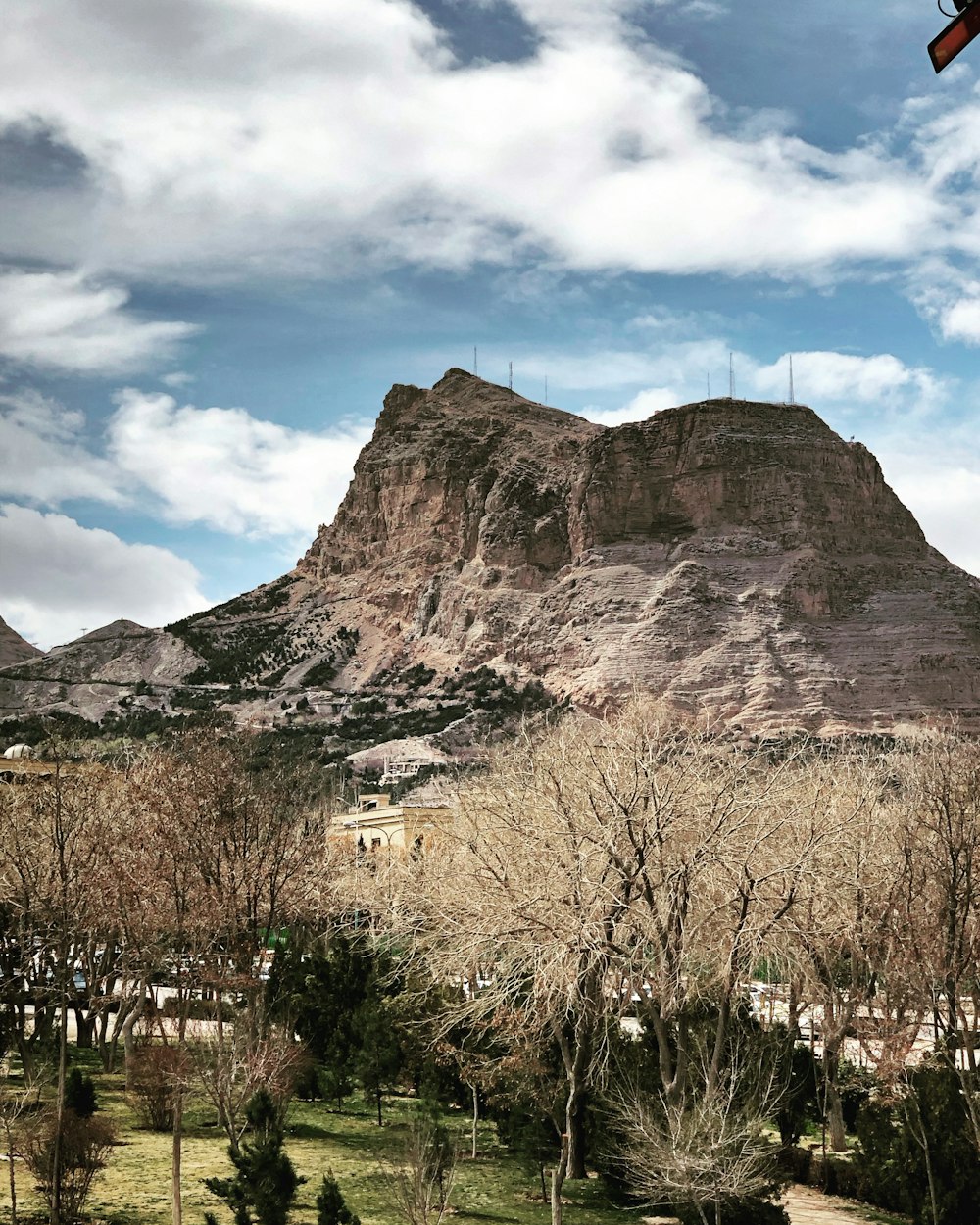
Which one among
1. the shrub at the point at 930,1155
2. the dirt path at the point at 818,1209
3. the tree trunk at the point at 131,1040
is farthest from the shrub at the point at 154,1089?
the shrub at the point at 930,1155

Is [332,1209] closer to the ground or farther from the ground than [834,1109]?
farther from the ground

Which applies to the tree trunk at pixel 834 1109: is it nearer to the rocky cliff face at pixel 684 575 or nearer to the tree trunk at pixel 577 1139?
the tree trunk at pixel 577 1139

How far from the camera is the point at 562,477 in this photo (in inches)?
6161

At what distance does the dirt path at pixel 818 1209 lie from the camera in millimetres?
18969

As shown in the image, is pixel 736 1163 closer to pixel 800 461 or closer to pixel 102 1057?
pixel 102 1057

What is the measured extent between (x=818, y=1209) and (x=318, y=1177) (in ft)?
25.1

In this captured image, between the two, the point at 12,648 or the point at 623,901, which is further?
the point at 12,648

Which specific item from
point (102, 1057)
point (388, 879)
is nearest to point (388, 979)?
point (102, 1057)

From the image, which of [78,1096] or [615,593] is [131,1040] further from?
[615,593]

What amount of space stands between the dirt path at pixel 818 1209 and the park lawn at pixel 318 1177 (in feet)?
9.94

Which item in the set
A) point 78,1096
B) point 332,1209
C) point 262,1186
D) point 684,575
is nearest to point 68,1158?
point 262,1186

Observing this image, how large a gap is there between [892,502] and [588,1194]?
13494 centimetres

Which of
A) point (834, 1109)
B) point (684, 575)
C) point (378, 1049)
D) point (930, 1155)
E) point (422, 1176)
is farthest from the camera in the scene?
point (684, 575)

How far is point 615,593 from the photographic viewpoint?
134000mm
